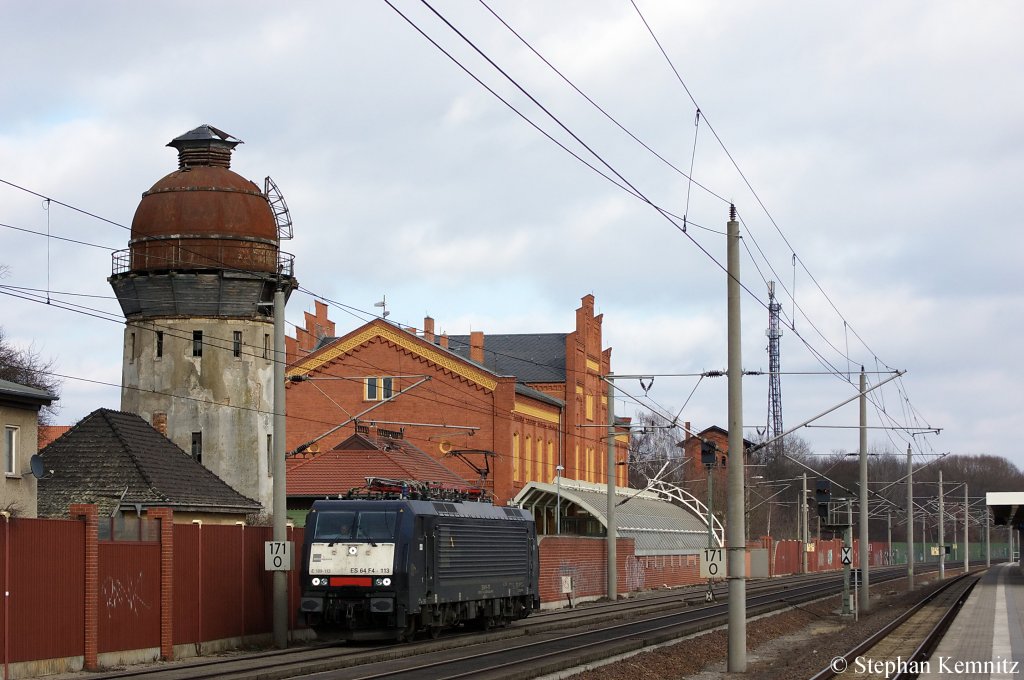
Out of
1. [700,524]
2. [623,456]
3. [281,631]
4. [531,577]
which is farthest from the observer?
[623,456]

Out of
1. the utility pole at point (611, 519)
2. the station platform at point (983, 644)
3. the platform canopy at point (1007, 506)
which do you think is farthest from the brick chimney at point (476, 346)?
the station platform at point (983, 644)

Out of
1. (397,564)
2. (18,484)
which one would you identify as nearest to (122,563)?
(397,564)

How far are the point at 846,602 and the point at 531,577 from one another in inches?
419

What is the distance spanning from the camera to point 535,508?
67.3m

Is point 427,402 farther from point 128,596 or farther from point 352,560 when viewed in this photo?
point 128,596

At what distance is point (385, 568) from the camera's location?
1172 inches

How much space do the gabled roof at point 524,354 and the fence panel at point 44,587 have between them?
53.4m

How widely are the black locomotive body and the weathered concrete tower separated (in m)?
19.3

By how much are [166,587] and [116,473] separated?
534 inches

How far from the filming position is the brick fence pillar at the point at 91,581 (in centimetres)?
2486

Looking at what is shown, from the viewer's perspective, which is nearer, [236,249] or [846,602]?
[846,602]

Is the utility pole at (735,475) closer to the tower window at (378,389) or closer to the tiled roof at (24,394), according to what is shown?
the tiled roof at (24,394)

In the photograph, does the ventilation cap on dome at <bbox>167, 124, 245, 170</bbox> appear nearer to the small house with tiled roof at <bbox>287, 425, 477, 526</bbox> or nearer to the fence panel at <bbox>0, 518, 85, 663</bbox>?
the small house with tiled roof at <bbox>287, 425, 477, 526</bbox>

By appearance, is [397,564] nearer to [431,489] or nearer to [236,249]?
[431,489]
